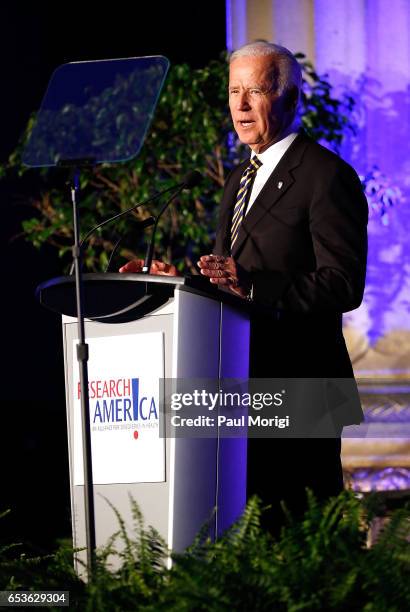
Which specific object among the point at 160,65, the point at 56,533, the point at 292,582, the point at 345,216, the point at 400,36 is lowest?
the point at 56,533

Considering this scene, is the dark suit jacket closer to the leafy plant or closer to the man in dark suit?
the man in dark suit

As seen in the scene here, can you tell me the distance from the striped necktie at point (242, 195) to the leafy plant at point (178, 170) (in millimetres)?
2135

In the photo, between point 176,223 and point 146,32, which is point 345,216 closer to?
point 176,223

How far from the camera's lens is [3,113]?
5039 mm

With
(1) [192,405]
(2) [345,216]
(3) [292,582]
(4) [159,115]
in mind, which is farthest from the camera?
(4) [159,115]

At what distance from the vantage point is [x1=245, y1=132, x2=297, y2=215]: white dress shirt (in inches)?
96.5

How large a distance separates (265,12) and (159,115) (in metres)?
0.70

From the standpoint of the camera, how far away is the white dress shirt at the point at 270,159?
2.45 metres

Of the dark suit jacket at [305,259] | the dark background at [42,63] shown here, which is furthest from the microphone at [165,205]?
the dark background at [42,63]

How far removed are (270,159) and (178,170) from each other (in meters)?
2.54

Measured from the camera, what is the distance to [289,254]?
2.33m

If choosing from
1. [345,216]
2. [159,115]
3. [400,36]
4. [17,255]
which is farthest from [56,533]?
[400,36]

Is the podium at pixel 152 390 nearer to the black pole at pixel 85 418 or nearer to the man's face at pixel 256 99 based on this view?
the black pole at pixel 85 418

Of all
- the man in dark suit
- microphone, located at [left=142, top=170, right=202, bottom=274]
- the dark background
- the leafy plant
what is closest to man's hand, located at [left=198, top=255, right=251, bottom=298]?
the man in dark suit
